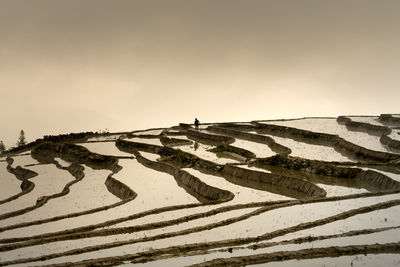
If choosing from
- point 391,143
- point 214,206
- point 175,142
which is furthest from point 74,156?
point 391,143

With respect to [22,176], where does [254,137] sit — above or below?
above

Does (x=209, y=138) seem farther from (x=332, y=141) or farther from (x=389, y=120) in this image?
(x=389, y=120)

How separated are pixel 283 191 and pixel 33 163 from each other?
31721 millimetres

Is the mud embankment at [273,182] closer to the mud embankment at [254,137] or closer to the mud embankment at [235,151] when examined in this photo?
the mud embankment at [235,151]

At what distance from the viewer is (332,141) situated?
148ft

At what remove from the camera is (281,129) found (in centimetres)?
5534

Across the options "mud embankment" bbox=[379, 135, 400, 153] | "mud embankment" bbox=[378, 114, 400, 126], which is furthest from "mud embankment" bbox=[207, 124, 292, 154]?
"mud embankment" bbox=[378, 114, 400, 126]

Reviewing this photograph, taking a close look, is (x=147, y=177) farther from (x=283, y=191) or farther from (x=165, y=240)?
(x=165, y=240)

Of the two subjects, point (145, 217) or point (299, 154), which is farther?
point (299, 154)

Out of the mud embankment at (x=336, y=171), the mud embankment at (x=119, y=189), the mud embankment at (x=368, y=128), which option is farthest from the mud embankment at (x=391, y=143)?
the mud embankment at (x=119, y=189)

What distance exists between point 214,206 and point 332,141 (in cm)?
2470

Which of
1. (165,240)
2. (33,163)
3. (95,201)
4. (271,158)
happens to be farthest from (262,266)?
(33,163)

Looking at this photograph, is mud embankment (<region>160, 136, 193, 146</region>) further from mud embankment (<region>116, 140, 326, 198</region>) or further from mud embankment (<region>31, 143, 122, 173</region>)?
mud embankment (<region>31, 143, 122, 173</region>)

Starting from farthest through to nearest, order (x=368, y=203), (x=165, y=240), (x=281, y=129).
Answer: (x=281, y=129) → (x=368, y=203) → (x=165, y=240)
